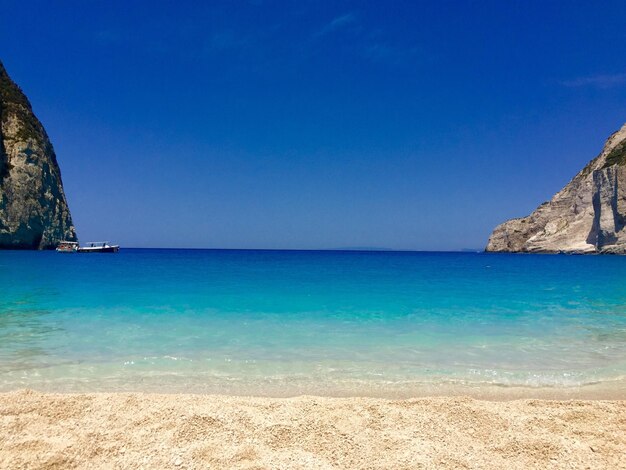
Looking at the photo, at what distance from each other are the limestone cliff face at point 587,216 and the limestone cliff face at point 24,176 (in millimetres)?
101086

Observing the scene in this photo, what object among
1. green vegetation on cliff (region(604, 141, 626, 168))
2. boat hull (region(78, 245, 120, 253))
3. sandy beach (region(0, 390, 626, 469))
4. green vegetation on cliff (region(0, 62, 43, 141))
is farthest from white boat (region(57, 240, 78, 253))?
green vegetation on cliff (region(604, 141, 626, 168))

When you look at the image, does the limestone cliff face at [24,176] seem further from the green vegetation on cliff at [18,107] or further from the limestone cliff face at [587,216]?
the limestone cliff face at [587,216]

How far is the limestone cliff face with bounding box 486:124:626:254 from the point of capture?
76.9 m

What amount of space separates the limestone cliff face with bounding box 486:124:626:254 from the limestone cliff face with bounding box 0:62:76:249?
332ft

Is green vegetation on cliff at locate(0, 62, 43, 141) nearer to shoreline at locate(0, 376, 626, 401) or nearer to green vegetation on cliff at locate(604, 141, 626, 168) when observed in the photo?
shoreline at locate(0, 376, 626, 401)

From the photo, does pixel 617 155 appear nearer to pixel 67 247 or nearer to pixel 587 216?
pixel 587 216

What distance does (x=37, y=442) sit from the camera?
4012mm

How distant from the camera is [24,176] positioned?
69.2 metres

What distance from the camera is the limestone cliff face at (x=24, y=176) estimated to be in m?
68.2

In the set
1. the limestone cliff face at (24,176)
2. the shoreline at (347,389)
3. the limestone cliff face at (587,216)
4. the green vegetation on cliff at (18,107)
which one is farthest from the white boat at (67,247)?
the limestone cliff face at (587,216)

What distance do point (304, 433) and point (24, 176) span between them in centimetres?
8135

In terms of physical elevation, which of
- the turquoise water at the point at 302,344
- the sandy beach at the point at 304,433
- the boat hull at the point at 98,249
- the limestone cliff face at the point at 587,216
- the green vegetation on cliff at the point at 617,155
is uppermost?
the green vegetation on cliff at the point at 617,155

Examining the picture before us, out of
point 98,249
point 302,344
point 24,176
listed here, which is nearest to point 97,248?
point 98,249

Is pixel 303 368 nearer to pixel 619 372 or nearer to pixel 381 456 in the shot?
pixel 381 456
